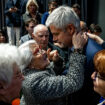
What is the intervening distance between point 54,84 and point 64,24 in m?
0.55

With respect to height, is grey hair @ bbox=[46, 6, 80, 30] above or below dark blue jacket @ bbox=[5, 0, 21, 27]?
above

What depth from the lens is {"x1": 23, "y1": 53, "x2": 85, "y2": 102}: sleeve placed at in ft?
6.77

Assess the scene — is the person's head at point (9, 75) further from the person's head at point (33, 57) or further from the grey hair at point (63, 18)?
the grey hair at point (63, 18)

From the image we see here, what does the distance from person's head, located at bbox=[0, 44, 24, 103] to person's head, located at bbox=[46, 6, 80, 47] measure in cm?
61

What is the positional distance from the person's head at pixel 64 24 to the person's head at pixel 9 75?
61 cm

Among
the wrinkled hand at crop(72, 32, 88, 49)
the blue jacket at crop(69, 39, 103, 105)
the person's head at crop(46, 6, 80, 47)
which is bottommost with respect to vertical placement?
the blue jacket at crop(69, 39, 103, 105)

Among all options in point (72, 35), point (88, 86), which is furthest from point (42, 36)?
point (88, 86)

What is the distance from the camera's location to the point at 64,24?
7.53ft

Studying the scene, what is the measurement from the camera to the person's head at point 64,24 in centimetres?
229

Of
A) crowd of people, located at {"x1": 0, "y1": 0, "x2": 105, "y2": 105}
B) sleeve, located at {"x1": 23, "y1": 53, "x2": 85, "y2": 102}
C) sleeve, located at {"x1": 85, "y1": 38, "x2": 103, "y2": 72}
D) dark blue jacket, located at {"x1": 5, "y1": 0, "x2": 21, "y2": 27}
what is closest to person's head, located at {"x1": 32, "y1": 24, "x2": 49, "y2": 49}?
crowd of people, located at {"x1": 0, "y1": 0, "x2": 105, "y2": 105}

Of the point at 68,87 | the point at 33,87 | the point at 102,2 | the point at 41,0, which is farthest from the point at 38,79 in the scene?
the point at 41,0

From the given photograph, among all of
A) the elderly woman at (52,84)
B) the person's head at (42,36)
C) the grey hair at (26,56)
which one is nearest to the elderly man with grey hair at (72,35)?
the elderly woman at (52,84)

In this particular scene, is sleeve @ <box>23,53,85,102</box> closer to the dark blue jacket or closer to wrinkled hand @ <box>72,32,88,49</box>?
wrinkled hand @ <box>72,32,88,49</box>

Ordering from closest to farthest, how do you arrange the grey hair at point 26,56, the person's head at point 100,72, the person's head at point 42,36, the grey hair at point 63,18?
the person's head at point 100,72 → the grey hair at point 26,56 → the grey hair at point 63,18 → the person's head at point 42,36
